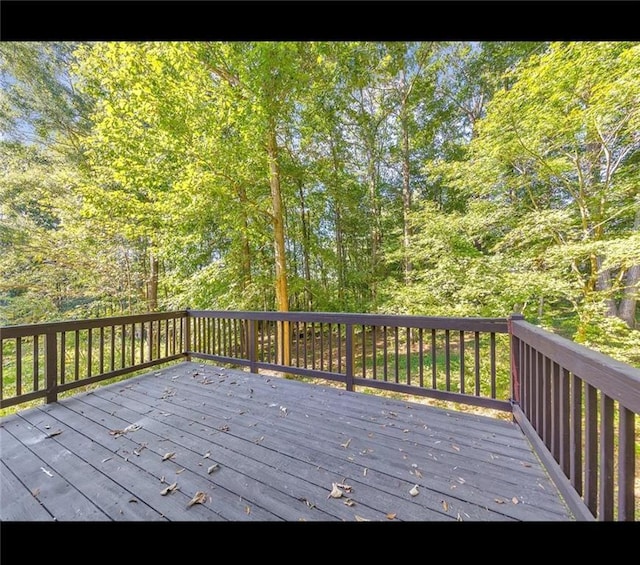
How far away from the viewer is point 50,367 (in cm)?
289

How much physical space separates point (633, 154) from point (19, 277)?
11719 millimetres

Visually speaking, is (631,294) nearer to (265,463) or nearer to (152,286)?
(265,463)

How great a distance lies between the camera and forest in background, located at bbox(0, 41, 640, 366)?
3881mm

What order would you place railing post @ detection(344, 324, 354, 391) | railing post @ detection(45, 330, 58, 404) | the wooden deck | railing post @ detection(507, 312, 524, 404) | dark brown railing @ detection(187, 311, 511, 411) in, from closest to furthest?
the wooden deck, railing post @ detection(507, 312, 524, 404), dark brown railing @ detection(187, 311, 511, 411), railing post @ detection(45, 330, 58, 404), railing post @ detection(344, 324, 354, 391)

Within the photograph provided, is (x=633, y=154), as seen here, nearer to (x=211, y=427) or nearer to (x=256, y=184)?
(x=256, y=184)

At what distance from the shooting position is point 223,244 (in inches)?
276

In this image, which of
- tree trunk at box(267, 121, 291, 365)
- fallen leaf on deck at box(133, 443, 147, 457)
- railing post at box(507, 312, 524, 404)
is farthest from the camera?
tree trunk at box(267, 121, 291, 365)

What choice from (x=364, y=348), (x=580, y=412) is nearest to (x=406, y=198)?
(x=364, y=348)

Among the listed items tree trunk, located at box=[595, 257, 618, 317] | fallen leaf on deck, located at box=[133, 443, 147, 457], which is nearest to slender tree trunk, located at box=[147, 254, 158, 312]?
fallen leaf on deck, located at box=[133, 443, 147, 457]

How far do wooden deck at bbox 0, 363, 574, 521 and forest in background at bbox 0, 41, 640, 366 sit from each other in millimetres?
3262

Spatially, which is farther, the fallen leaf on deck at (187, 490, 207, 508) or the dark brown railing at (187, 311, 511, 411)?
the dark brown railing at (187, 311, 511, 411)

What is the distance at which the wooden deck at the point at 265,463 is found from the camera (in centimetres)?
146

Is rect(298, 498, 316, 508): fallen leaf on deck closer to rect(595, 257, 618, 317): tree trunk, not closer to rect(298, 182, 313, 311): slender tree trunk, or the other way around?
rect(595, 257, 618, 317): tree trunk
